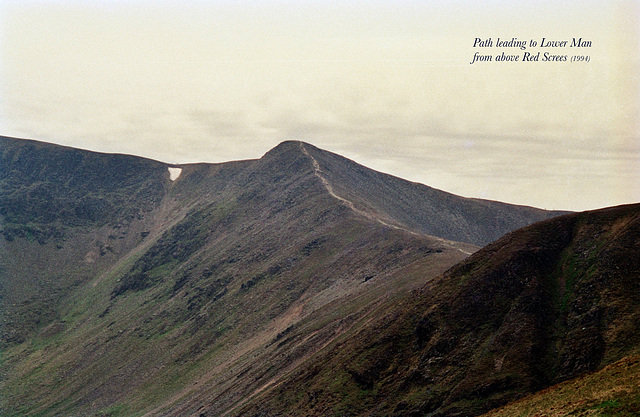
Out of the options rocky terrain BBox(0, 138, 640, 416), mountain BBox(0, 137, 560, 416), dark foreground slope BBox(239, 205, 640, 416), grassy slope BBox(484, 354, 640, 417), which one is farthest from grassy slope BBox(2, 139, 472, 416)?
grassy slope BBox(484, 354, 640, 417)

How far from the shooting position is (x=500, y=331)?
203 ft

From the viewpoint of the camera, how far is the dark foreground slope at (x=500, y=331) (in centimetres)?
5512

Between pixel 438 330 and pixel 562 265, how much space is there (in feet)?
53.0

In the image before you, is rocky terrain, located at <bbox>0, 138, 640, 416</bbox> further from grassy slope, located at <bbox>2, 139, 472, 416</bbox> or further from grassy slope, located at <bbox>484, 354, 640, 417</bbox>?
grassy slope, located at <bbox>484, 354, 640, 417</bbox>

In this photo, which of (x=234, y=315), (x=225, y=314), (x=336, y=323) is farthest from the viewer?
(x=225, y=314)

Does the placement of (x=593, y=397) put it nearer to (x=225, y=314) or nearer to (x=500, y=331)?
(x=500, y=331)

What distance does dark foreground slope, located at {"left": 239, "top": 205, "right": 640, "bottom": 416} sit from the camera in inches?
2170

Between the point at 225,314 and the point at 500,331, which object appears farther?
the point at 225,314

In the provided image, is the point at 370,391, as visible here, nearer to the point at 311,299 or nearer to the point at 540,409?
the point at 540,409

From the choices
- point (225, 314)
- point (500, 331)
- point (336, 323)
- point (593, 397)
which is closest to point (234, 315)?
point (225, 314)

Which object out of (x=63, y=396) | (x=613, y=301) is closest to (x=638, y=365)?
(x=613, y=301)

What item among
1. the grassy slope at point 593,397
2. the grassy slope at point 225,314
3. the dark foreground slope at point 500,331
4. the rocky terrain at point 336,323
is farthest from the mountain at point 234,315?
the grassy slope at point 593,397

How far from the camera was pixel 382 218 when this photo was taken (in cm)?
16150

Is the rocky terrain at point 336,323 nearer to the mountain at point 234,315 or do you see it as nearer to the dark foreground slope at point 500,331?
the dark foreground slope at point 500,331
